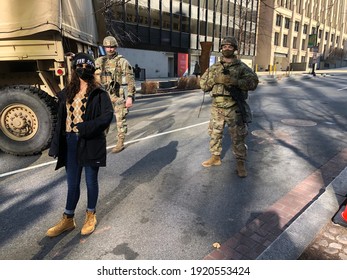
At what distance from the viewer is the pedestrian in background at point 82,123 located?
2.67 meters

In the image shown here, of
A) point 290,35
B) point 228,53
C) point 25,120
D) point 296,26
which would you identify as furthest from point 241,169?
point 296,26

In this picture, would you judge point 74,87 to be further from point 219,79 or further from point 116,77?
point 116,77

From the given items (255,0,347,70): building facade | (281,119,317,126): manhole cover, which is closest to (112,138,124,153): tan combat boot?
(281,119,317,126): manhole cover

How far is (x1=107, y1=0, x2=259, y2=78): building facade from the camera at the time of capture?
26.7 meters

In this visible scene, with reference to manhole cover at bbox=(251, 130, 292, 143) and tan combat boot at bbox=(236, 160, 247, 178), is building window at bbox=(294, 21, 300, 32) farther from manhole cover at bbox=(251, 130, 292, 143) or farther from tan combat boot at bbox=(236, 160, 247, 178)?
tan combat boot at bbox=(236, 160, 247, 178)

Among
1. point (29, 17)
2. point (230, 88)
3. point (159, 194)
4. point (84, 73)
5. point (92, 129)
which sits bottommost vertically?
point (159, 194)

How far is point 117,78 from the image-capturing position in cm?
541

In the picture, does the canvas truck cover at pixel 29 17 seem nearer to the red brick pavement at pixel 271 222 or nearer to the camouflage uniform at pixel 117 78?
the camouflage uniform at pixel 117 78

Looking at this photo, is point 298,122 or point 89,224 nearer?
point 89,224

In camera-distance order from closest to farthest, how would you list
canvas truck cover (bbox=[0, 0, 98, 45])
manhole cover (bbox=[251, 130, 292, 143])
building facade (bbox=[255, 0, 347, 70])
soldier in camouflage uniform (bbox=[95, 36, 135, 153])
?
canvas truck cover (bbox=[0, 0, 98, 45]) → soldier in camouflage uniform (bbox=[95, 36, 135, 153]) → manhole cover (bbox=[251, 130, 292, 143]) → building facade (bbox=[255, 0, 347, 70])

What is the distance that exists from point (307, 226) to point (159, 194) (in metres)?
1.82
